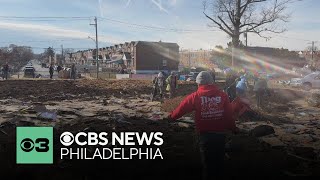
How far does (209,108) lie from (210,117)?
14 centimetres

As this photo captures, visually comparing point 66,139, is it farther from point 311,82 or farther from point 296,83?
point 296,83

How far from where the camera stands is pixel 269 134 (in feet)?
35.7

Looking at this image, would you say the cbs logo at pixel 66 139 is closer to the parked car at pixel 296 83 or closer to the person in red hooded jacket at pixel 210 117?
the person in red hooded jacket at pixel 210 117

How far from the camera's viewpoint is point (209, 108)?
5.36 m

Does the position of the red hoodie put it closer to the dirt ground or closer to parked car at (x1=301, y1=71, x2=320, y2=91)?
the dirt ground

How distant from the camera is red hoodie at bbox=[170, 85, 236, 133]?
5.36 meters

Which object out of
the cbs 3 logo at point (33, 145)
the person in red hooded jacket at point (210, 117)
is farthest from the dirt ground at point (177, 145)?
the person in red hooded jacket at point (210, 117)

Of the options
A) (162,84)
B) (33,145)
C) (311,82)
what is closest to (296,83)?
(311,82)

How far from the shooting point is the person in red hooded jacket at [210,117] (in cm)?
537

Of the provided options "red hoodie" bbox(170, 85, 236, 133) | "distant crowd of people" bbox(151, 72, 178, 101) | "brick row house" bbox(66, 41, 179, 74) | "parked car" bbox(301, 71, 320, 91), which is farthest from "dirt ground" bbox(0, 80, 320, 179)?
"brick row house" bbox(66, 41, 179, 74)

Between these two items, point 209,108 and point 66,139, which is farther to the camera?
point 66,139

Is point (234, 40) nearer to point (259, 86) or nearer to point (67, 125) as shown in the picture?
point (259, 86)

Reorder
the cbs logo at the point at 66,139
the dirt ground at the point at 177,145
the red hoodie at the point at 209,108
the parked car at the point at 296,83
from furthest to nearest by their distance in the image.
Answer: the parked car at the point at 296,83
the cbs logo at the point at 66,139
the dirt ground at the point at 177,145
the red hoodie at the point at 209,108

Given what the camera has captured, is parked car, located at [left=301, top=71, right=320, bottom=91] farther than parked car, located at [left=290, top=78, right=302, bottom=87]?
No
